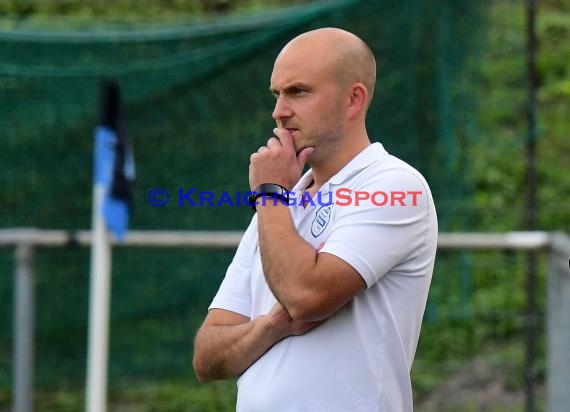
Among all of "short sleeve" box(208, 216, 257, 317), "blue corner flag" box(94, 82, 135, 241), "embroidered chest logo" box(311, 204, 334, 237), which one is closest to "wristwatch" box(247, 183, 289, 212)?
"embroidered chest logo" box(311, 204, 334, 237)

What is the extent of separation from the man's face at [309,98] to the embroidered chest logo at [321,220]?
0.14 metres

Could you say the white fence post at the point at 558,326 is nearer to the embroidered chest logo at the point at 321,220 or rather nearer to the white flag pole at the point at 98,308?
the white flag pole at the point at 98,308

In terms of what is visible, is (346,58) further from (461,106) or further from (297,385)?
(461,106)

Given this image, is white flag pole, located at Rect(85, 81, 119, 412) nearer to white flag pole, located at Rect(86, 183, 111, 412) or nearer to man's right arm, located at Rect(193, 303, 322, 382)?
white flag pole, located at Rect(86, 183, 111, 412)

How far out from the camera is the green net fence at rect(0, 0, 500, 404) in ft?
19.0

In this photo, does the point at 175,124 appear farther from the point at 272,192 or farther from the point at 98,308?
the point at 272,192

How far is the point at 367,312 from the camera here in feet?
9.25

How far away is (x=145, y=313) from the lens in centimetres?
593

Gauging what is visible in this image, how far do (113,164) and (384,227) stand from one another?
2.80m

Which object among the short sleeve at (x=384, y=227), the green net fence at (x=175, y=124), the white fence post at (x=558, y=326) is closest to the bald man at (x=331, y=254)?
the short sleeve at (x=384, y=227)

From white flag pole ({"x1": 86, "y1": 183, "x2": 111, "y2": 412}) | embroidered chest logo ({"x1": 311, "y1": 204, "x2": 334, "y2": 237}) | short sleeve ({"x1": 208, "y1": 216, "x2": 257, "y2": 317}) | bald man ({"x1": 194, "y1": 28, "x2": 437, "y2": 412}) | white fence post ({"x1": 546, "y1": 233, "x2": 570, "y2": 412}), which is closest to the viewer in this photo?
bald man ({"x1": 194, "y1": 28, "x2": 437, "y2": 412})

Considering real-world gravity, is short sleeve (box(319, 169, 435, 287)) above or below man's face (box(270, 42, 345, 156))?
below

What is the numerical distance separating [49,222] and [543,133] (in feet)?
9.07

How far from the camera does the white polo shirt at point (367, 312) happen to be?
2.79 m
